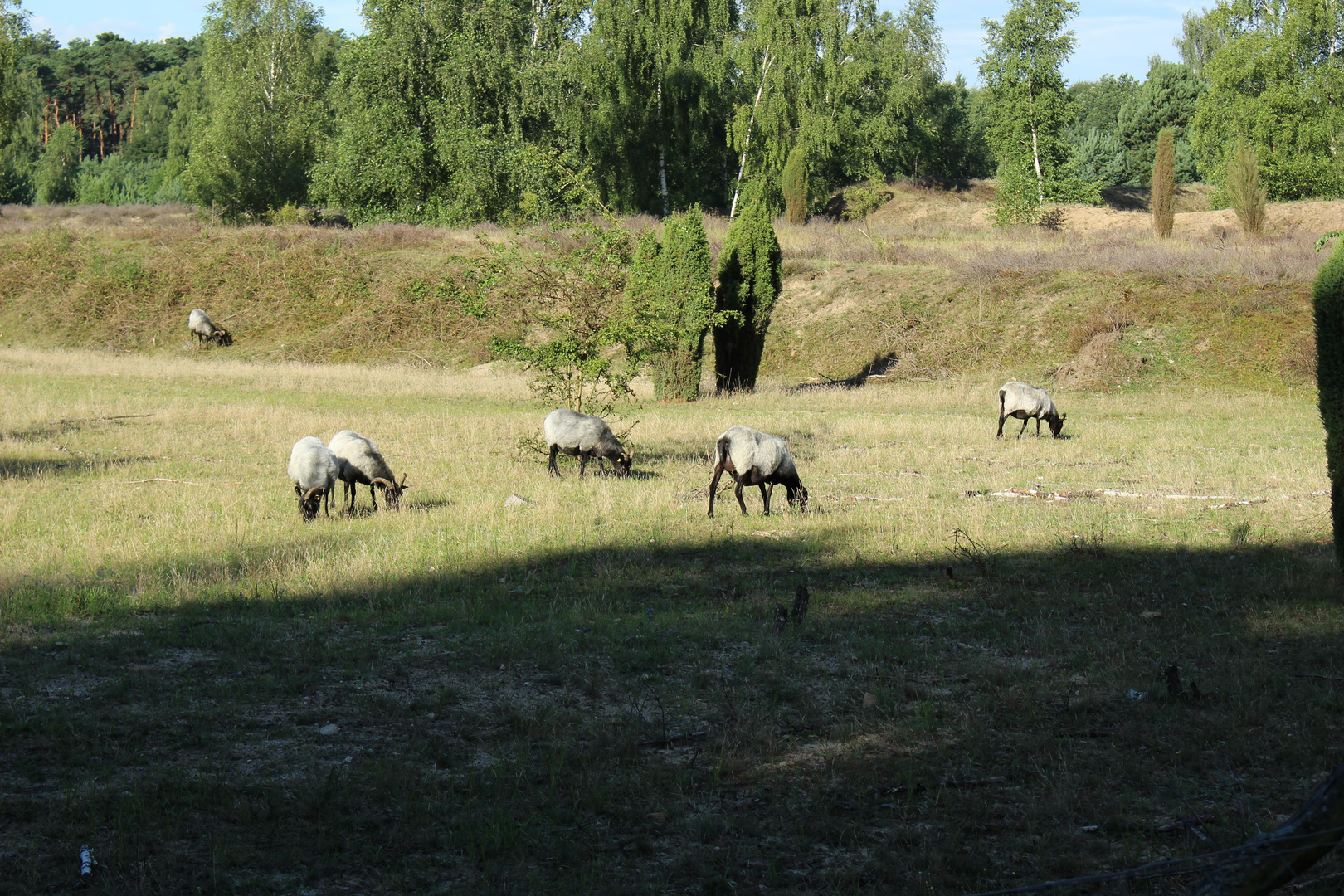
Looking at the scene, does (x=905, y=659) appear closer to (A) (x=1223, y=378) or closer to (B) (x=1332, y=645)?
(B) (x=1332, y=645)

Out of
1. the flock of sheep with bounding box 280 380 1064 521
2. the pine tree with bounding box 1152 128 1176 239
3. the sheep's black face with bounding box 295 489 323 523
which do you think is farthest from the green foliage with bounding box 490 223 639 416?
the pine tree with bounding box 1152 128 1176 239

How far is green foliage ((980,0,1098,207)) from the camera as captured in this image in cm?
5659

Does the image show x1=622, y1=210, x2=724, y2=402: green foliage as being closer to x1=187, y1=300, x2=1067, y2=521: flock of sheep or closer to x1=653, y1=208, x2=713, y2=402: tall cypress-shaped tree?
x1=653, y1=208, x2=713, y2=402: tall cypress-shaped tree

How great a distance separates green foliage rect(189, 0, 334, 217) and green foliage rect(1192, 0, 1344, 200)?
47459 mm

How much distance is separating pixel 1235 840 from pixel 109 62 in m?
139

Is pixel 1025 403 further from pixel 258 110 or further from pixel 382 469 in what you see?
pixel 258 110

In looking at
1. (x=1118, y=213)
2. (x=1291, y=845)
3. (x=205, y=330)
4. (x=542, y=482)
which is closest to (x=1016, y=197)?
(x=1118, y=213)

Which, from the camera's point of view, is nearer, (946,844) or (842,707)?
(946,844)

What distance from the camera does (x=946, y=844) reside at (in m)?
4.82

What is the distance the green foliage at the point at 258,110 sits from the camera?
56469mm

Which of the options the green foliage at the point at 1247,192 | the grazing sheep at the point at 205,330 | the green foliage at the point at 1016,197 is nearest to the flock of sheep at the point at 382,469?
the grazing sheep at the point at 205,330

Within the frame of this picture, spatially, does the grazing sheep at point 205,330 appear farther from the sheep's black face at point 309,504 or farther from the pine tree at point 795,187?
the sheep's black face at point 309,504

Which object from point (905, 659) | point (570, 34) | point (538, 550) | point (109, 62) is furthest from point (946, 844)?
point (109, 62)

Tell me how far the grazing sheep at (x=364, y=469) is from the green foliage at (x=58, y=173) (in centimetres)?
8260
